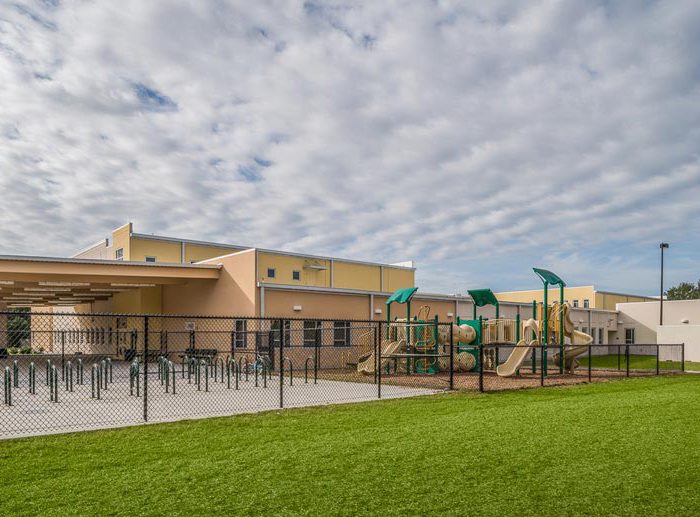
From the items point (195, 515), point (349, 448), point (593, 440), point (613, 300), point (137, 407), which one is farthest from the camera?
point (613, 300)

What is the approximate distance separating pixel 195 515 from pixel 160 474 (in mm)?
1484

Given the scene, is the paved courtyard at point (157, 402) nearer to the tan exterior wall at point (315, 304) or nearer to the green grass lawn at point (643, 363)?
the tan exterior wall at point (315, 304)

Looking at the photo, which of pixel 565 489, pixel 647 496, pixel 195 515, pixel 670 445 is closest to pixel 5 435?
pixel 195 515

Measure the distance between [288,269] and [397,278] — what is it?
9.18 m

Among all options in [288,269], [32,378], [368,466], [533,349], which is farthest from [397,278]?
[368,466]

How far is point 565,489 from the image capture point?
600 centimetres

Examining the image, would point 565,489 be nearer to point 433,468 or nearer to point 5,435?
point 433,468

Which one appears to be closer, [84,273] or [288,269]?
[84,273]

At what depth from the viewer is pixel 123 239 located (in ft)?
117

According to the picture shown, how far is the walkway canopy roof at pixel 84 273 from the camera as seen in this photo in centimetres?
2153

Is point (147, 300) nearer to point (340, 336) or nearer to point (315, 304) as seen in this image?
point (315, 304)

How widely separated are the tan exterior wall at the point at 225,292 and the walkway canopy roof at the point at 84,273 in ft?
2.17

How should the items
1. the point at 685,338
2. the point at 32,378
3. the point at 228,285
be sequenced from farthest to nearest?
the point at 685,338 < the point at 228,285 < the point at 32,378

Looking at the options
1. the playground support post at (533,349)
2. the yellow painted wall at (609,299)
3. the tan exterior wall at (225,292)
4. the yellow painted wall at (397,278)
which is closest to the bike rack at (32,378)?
the tan exterior wall at (225,292)
